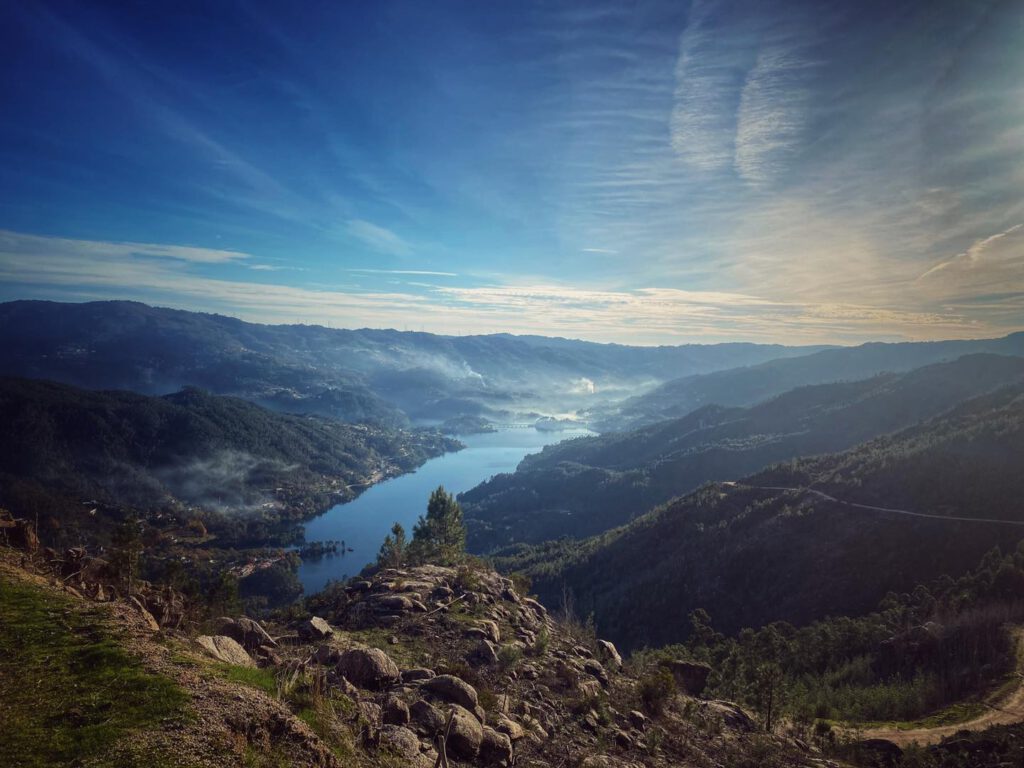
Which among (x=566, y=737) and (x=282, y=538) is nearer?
(x=566, y=737)

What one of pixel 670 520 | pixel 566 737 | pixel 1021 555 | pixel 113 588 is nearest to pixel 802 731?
pixel 566 737

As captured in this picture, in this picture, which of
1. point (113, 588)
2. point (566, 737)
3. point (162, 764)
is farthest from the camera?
point (113, 588)

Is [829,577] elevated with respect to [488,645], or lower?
lower

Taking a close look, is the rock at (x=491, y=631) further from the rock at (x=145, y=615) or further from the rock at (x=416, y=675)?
the rock at (x=145, y=615)

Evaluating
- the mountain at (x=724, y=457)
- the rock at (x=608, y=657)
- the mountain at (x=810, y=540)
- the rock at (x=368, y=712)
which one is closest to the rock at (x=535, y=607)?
the rock at (x=608, y=657)

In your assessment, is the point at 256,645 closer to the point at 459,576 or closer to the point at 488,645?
the point at 488,645

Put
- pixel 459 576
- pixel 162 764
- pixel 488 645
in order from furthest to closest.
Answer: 1. pixel 459 576
2. pixel 488 645
3. pixel 162 764

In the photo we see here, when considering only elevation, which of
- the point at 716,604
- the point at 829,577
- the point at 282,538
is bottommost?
the point at 282,538
